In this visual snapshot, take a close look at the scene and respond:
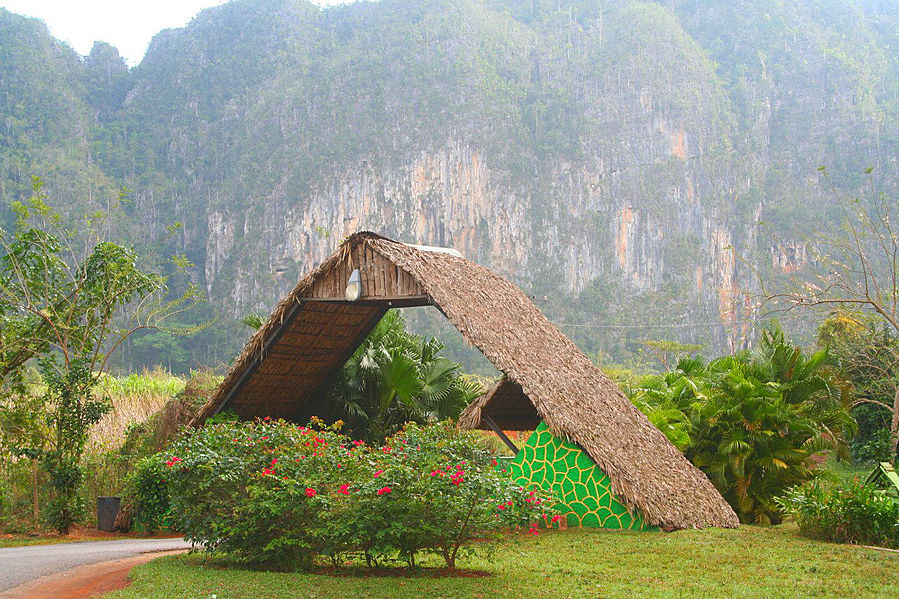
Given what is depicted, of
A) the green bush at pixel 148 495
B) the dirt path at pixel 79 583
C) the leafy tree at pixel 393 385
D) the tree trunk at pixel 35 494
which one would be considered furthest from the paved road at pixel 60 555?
the leafy tree at pixel 393 385

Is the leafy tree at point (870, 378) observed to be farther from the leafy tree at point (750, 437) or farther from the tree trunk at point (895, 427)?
the leafy tree at point (750, 437)

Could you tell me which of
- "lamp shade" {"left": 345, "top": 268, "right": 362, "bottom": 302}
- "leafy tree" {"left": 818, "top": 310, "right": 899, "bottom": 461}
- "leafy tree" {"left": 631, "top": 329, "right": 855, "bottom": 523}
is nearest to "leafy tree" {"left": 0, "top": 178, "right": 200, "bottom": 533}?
"lamp shade" {"left": 345, "top": 268, "right": 362, "bottom": 302}

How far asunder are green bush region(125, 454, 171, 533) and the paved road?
329mm

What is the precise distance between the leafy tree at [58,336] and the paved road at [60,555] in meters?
0.91

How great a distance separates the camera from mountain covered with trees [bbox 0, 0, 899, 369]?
68.7 m

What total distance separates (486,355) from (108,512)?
17.2ft

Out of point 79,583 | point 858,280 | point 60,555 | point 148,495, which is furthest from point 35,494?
point 858,280

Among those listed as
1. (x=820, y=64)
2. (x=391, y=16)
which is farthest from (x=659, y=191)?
(x=391, y=16)

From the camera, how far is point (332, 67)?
7919cm

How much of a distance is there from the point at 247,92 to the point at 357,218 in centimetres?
1868

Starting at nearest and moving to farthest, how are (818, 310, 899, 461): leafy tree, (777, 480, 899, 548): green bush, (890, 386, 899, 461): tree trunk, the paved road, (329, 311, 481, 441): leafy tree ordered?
the paved road, (777, 480, 899, 548): green bush, (329, 311, 481, 441): leafy tree, (890, 386, 899, 461): tree trunk, (818, 310, 899, 461): leafy tree

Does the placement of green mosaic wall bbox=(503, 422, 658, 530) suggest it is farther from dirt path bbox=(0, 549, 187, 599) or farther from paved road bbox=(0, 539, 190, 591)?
dirt path bbox=(0, 549, 187, 599)

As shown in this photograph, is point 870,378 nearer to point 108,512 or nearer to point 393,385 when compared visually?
point 393,385

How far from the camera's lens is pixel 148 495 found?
9852mm
